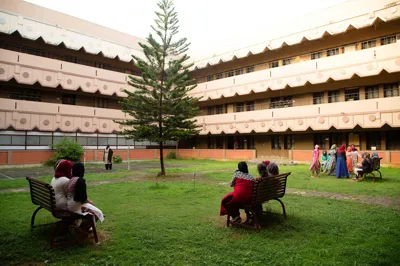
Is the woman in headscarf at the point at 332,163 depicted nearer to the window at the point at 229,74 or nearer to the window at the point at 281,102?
the window at the point at 281,102

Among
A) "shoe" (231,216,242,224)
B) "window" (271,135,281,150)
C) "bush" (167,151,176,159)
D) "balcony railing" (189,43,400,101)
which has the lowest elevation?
"shoe" (231,216,242,224)

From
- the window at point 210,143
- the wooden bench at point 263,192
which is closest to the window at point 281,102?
the window at point 210,143

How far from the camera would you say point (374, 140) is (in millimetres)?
21688

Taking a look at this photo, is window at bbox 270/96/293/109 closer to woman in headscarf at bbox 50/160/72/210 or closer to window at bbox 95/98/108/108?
window at bbox 95/98/108/108

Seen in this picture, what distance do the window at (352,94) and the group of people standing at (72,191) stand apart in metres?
23.2

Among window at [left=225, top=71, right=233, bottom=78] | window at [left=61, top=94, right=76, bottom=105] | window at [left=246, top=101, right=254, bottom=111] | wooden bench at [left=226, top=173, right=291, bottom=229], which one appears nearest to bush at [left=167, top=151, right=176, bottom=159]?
window at [left=246, top=101, right=254, bottom=111]

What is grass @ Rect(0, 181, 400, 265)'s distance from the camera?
12.1 ft

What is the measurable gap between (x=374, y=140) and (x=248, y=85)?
11686 mm

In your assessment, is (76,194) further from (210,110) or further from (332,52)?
(210,110)

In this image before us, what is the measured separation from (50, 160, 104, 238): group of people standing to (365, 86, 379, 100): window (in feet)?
75.8

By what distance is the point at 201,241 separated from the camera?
437cm

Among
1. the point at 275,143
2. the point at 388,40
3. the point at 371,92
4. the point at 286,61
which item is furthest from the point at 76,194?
the point at 286,61

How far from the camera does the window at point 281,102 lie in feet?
86.7

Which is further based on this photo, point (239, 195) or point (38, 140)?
point (38, 140)
